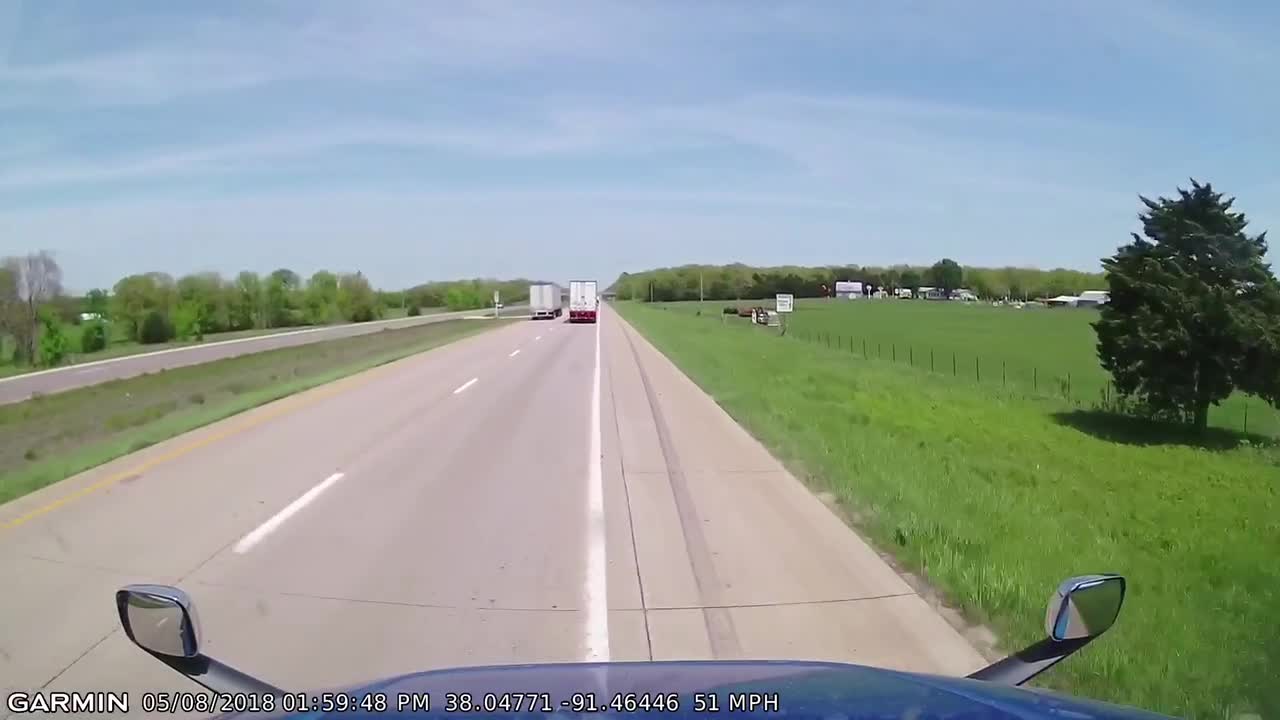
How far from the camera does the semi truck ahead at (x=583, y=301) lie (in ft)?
242

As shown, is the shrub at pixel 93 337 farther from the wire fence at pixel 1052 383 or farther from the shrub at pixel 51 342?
the wire fence at pixel 1052 383

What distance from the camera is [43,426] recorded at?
21094mm

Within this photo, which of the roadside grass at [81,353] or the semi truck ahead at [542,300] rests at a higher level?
the semi truck ahead at [542,300]

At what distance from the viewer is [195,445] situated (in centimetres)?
1367

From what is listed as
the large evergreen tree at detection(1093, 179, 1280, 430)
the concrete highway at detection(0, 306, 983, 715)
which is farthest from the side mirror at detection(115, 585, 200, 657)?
the large evergreen tree at detection(1093, 179, 1280, 430)

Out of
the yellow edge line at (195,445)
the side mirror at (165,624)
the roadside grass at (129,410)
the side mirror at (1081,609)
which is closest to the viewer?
the side mirror at (165,624)

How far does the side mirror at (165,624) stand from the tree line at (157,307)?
45418 mm

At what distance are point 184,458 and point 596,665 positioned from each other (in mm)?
10503

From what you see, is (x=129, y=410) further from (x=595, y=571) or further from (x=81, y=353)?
(x=81, y=353)

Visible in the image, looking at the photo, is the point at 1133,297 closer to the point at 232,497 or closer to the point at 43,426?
the point at 232,497

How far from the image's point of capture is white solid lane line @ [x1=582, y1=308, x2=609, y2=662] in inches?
214

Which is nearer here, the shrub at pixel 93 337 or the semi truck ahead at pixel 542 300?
the shrub at pixel 93 337

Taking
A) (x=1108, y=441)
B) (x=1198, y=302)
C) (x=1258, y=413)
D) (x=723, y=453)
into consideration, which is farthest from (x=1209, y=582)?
(x=1258, y=413)

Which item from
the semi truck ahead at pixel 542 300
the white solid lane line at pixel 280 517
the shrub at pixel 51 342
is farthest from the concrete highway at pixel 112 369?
the semi truck ahead at pixel 542 300
